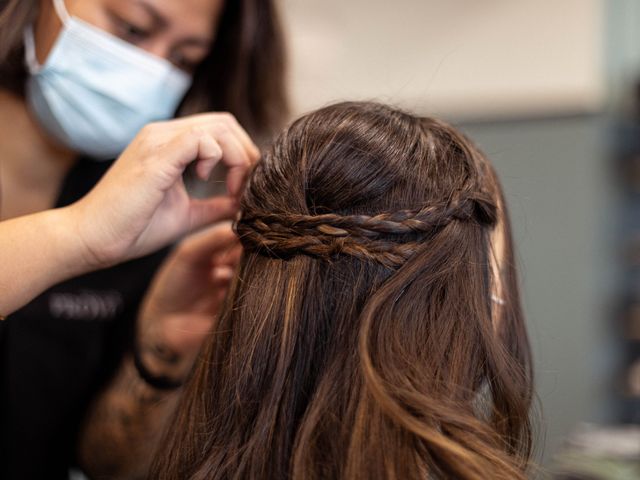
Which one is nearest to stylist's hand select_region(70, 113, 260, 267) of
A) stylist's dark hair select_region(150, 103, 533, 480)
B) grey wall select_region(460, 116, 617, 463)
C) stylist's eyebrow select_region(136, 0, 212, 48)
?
stylist's dark hair select_region(150, 103, 533, 480)

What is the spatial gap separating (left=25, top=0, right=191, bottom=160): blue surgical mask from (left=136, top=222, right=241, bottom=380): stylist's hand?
0.24m

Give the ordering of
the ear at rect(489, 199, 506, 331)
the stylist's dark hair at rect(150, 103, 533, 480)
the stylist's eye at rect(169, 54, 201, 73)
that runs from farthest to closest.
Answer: the stylist's eye at rect(169, 54, 201, 73) < the ear at rect(489, 199, 506, 331) < the stylist's dark hair at rect(150, 103, 533, 480)

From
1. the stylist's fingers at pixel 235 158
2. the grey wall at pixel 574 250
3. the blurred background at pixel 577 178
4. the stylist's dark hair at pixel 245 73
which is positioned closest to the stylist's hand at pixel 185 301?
the stylist's fingers at pixel 235 158

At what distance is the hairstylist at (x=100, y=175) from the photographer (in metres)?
1.26

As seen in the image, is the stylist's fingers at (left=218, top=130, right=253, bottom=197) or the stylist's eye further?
the stylist's eye

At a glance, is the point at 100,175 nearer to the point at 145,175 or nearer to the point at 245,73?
the point at 245,73

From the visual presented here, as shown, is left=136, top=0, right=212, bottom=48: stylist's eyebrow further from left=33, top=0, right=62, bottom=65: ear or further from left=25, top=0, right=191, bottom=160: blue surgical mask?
left=33, top=0, right=62, bottom=65: ear

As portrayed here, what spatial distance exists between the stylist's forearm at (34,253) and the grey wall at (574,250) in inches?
88.9

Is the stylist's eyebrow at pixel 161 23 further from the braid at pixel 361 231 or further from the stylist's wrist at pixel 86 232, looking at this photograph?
the braid at pixel 361 231

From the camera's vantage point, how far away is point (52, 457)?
1.44 meters

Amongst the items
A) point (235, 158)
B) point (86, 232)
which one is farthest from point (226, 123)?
point (86, 232)

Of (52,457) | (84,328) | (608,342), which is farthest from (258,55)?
(608,342)

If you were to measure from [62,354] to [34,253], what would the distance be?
0.49 meters

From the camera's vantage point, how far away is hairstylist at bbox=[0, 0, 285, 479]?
4.13ft
